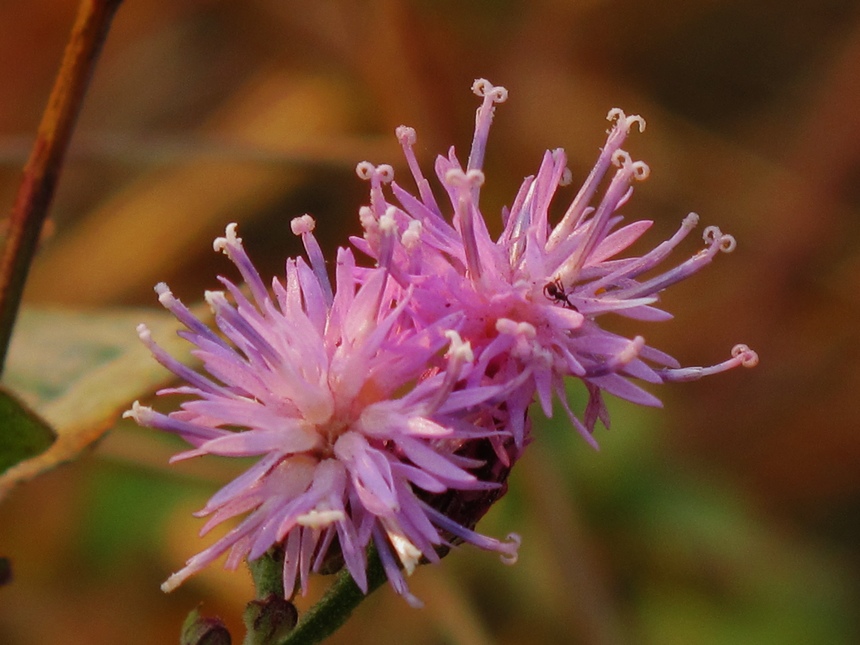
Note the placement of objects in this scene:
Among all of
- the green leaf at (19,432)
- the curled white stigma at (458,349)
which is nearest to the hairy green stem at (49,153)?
the green leaf at (19,432)

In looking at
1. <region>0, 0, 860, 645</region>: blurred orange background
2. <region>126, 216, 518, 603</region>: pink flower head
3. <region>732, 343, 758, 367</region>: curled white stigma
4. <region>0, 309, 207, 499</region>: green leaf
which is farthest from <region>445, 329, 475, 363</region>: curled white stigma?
<region>0, 0, 860, 645</region>: blurred orange background

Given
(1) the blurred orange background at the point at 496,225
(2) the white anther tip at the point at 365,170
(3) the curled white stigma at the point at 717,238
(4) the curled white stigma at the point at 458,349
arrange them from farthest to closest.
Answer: (1) the blurred orange background at the point at 496,225 → (3) the curled white stigma at the point at 717,238 → (2) the white anther tip at the point at 365,170 → (4) the curled white stigma at the point at 458,349

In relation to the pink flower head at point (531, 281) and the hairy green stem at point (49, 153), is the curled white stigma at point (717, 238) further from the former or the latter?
the hairy green stem at point (49, 153)

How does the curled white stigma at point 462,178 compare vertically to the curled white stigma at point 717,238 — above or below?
above

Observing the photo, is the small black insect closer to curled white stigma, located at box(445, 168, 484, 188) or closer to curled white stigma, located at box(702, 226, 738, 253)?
curled white stigma, located at box(445, 168, 484, 188)

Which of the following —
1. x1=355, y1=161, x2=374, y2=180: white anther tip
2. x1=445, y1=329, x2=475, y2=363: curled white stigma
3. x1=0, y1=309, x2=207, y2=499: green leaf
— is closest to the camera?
x1=445, y1=329, x2=475, y2=363: curled white stigma

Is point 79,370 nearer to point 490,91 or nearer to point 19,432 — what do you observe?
point 19,432

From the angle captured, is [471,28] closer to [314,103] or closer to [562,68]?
[562,68]

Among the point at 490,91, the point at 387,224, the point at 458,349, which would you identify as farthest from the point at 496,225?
the point at 458,349
